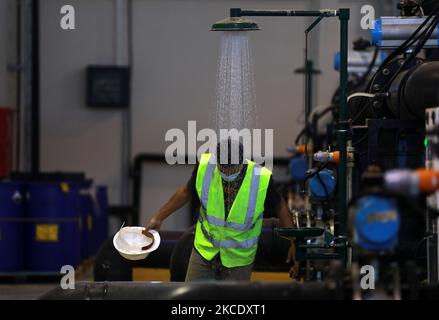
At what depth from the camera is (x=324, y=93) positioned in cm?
1373

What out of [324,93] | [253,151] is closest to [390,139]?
[253,151]

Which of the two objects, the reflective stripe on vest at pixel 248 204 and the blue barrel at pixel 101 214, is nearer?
the reflective stripe on vest at pixel 248 204

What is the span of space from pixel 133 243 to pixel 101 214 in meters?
7.47

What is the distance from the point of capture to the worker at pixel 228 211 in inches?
239

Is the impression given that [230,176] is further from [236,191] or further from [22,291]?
[22,291]

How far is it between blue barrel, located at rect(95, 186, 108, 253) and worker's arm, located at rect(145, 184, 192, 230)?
6.76 metres

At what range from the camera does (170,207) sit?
6.16 m

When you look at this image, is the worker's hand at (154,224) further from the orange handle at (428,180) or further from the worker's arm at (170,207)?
the orange handle at (428,180)

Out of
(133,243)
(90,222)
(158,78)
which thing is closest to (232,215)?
(133,243)

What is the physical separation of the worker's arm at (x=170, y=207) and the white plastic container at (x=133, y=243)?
22 cm

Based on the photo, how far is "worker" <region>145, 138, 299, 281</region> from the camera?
6.07 m

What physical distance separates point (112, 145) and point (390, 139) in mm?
8719

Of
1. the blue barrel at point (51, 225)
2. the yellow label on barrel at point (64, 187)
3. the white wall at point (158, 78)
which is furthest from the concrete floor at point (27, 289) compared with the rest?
the white wall at point (158, 78)
